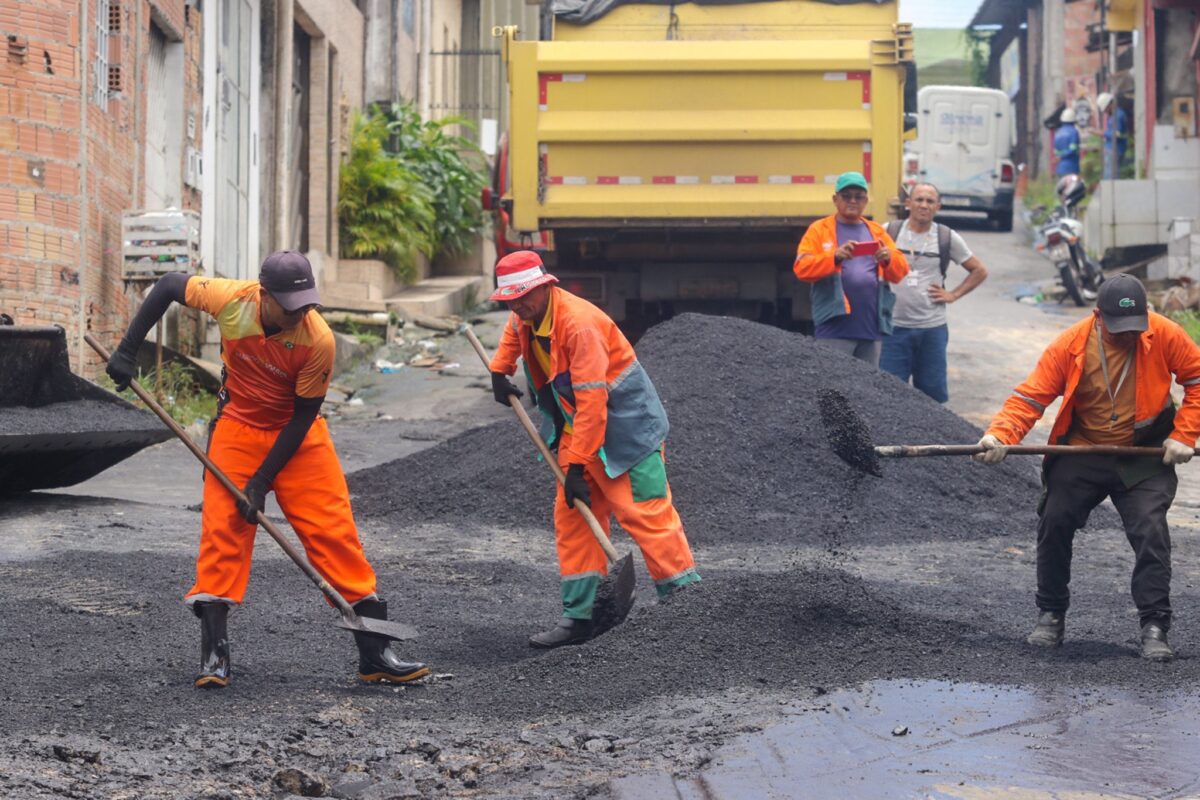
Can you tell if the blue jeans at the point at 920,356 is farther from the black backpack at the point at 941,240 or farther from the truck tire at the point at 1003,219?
the truck tire at the point at 1003,219

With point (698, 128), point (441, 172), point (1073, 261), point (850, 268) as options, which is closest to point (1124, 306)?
point (850, 268)

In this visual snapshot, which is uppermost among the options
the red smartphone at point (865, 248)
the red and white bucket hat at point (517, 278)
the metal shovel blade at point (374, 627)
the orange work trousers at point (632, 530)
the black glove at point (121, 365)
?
the red smartphone at point (865, 248)

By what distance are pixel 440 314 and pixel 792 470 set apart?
32.7ft

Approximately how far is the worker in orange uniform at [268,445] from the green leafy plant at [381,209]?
13.9 meters

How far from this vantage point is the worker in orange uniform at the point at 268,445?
5508 mm

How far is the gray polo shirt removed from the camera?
34.5 feet

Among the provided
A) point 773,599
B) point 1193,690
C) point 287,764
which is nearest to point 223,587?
point 287,764

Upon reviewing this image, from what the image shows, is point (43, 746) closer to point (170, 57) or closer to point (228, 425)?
point (228, 425)

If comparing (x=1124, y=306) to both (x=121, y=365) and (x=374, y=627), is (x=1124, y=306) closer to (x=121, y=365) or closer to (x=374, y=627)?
(x=374, y=627)

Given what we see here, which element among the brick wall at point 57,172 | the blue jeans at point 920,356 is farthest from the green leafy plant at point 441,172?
the blue jeans at point 920,356

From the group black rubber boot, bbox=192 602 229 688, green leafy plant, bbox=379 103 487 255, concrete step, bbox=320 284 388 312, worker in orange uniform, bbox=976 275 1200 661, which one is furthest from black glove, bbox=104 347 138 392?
green leafy plant, bbox=379 103 487 255

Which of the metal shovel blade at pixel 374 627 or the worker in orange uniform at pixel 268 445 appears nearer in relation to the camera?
the worker in orange uniform at pixel 268 445

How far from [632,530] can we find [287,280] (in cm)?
160

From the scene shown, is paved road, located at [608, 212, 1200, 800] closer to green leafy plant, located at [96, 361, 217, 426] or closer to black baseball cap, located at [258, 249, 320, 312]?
black baseball cap, located at [258, 249, 320, 312]
